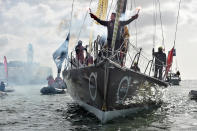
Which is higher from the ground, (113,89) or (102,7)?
(102,7)

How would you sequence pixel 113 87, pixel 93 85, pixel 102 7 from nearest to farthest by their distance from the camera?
pixel 113 87 < pixel 93 85 < pixel 102 7

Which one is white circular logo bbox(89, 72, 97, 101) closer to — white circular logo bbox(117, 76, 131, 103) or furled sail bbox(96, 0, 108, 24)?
white circular logo bbox(117, 76, 131, 103)

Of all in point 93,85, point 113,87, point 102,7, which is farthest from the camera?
point 102,7

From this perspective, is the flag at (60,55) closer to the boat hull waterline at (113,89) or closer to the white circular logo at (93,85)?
the boat hull waterline at (113,89)

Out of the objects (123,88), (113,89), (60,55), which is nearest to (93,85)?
(113,89)

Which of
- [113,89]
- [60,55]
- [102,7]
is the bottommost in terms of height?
[113,89]

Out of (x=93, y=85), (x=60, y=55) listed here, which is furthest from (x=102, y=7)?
(x=93, y=85)

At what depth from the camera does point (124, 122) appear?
9.43 meters

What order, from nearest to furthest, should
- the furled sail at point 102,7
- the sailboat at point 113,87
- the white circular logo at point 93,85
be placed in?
the sailboat at point 113,87, the white circular logo at point 93,85, the furled sail at point 102,7

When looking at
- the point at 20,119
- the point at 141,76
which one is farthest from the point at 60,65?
the point at 141,76

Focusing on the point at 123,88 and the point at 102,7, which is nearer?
the point at 123,88

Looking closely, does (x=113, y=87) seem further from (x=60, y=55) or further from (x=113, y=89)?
(x=60, y=55)

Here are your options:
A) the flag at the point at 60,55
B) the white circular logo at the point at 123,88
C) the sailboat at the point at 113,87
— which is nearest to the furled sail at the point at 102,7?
the flag at the point at 60,55

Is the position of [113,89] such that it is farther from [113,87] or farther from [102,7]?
[102,7]
